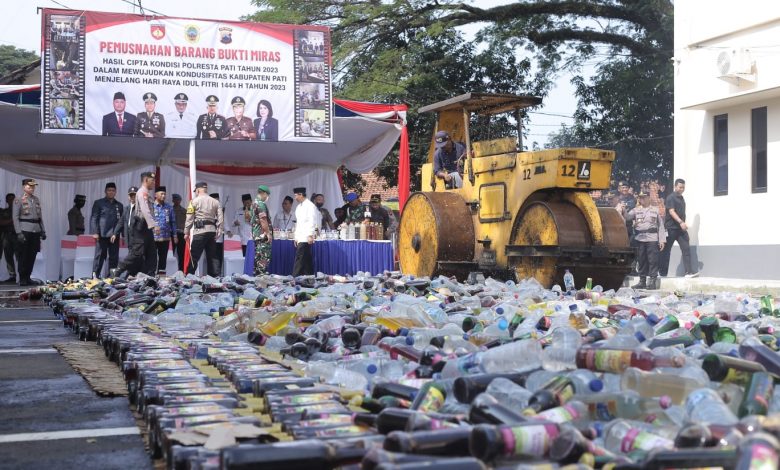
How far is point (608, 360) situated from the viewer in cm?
373

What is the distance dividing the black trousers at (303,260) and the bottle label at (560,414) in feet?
42.6

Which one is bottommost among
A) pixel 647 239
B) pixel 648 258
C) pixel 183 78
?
pixel 648 258

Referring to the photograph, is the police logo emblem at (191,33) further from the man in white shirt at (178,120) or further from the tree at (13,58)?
the tree at (13,58)

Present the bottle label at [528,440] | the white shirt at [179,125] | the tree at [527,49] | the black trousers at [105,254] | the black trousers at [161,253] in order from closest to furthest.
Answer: the bottle label at [528,440]
the black trousers at [161,253]
the white shirt at [179,125]
the black trousers at [105,254]
the tree at [527,49]

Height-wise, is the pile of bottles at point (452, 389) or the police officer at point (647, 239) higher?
the police officer at point (647, 239)

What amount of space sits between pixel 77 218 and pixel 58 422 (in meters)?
15.7

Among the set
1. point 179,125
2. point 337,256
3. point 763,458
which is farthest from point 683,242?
point 763,458

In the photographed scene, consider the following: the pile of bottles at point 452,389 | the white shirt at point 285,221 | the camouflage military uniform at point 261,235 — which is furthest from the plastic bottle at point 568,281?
the white shirt at point 285,221

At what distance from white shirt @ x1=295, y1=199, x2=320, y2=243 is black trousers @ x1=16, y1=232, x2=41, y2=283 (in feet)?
16.9

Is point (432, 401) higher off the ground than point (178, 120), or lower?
lower

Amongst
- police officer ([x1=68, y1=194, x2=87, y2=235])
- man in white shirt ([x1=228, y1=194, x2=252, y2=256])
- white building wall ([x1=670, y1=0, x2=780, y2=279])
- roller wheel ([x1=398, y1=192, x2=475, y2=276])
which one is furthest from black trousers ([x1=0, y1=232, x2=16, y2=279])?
white building wall ([x1=670, y1=0, x2=780, y2=279])

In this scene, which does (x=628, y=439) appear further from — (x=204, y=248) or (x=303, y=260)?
(x=303, y=260)

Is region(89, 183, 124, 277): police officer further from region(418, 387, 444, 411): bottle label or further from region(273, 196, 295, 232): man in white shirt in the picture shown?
region(418, 387, 444, 411): bottle label

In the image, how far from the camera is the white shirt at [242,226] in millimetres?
20219
